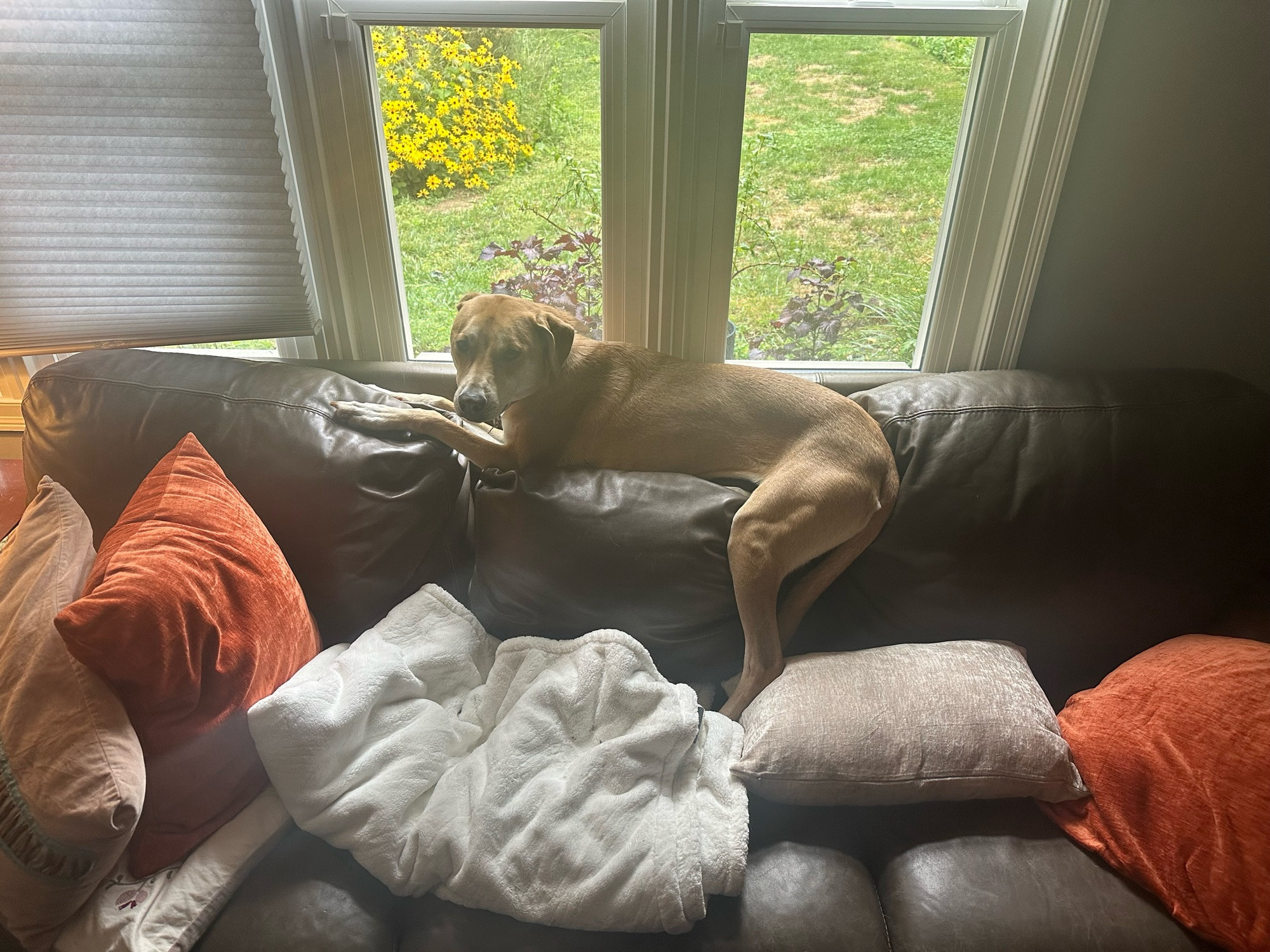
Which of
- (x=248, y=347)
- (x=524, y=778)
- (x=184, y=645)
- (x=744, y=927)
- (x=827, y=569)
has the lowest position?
(x=744, y=927)

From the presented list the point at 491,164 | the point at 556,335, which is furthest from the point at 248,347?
the point at 556,335

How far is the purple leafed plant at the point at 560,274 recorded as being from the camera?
1.76 m

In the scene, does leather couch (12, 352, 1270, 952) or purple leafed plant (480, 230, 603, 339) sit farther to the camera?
purple leafed plant (480, 230, 603, 339)

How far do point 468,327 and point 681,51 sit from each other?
2.31ft

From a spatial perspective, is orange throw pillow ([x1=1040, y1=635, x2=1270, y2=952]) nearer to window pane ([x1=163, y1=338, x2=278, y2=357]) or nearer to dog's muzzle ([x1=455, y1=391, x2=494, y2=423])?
dog's muzzle ([x1=455, y1=391, x2=494, y2=423])

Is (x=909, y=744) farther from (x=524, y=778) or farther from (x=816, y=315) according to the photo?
(x=816, y=315)

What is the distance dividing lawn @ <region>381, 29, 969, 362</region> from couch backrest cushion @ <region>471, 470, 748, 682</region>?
613mm

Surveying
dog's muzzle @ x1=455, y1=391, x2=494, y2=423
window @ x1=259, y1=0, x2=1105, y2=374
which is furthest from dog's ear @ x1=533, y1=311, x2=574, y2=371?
window @ x1=259, y1=0, x2=1105, y2=374

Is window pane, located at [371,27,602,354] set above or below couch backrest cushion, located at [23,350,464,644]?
above

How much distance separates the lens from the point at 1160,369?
151cm

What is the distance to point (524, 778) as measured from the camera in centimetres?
117

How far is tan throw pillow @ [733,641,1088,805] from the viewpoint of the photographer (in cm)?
118

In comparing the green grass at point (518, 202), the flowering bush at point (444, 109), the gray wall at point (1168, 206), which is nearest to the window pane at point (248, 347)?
the green grass at point (518, 202)

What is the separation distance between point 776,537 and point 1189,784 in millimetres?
721
